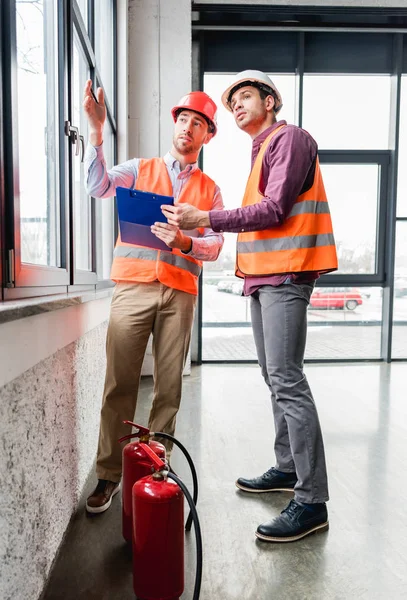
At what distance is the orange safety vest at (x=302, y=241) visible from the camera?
1.53m

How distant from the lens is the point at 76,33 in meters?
1.91

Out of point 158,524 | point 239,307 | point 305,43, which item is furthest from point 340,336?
point 158,524

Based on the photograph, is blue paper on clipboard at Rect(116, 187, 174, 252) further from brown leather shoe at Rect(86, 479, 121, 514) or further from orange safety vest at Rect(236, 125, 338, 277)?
brown leather shoe at Rect(86, 479, 121, 514)

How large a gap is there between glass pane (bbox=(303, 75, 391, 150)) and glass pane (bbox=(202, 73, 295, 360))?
217mm

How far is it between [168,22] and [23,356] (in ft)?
12.1

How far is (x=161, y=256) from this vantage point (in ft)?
5.57

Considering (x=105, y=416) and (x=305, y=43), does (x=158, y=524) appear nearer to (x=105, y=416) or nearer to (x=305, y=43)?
(x=105, y=416)

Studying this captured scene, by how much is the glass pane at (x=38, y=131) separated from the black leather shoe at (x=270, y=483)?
1169 mm

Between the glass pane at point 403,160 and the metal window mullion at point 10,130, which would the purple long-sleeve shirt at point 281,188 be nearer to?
the metal window mullion at point 10,130

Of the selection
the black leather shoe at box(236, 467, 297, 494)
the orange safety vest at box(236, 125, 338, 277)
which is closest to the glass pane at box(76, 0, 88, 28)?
the orange safety vest at box(236, 125, 338, 277)

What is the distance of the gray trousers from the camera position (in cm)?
153

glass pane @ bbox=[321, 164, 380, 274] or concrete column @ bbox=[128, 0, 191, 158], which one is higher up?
concrete column @ bbox=[128, 0, 191, 158]

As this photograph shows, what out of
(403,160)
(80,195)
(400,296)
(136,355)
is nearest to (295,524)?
(136,355)

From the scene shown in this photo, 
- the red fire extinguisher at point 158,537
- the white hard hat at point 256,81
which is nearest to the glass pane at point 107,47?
the white hard hat at point 256,81
